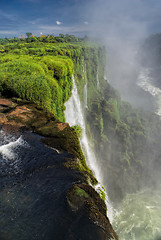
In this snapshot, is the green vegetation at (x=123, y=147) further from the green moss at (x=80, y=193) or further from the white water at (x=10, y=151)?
the green moss at (x=80, y=193)

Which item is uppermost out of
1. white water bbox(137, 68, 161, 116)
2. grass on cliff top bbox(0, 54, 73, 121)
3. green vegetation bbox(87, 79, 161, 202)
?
grass on cliff top bbox(0, 54, 73, 121)

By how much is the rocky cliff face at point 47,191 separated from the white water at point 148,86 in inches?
1838

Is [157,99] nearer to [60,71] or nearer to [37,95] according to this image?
[60,71]

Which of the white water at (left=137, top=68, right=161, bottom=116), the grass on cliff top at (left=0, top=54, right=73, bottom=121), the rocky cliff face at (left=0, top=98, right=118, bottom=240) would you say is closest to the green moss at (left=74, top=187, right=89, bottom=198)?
the rocky cliff face at (left=0, top=98, right=118, bottom=240)

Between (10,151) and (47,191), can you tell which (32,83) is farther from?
(47,191)

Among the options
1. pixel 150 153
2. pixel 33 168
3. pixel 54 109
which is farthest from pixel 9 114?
pixel 150 153

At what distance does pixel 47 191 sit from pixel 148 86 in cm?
7039

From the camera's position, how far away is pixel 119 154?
2841 centimetres

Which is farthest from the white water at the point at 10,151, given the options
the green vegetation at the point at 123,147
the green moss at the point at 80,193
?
the green vegetation at the point at 123,147

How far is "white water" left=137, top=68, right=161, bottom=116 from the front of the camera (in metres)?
52.4

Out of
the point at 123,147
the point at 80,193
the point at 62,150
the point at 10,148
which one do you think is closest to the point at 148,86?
the point at 123,147

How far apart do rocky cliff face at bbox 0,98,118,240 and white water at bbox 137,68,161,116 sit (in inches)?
1838

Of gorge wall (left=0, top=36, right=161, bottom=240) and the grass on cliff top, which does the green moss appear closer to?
gorge wall (left=0, top=36, right=161, bottom=240)

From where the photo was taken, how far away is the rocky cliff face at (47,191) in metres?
3.53
